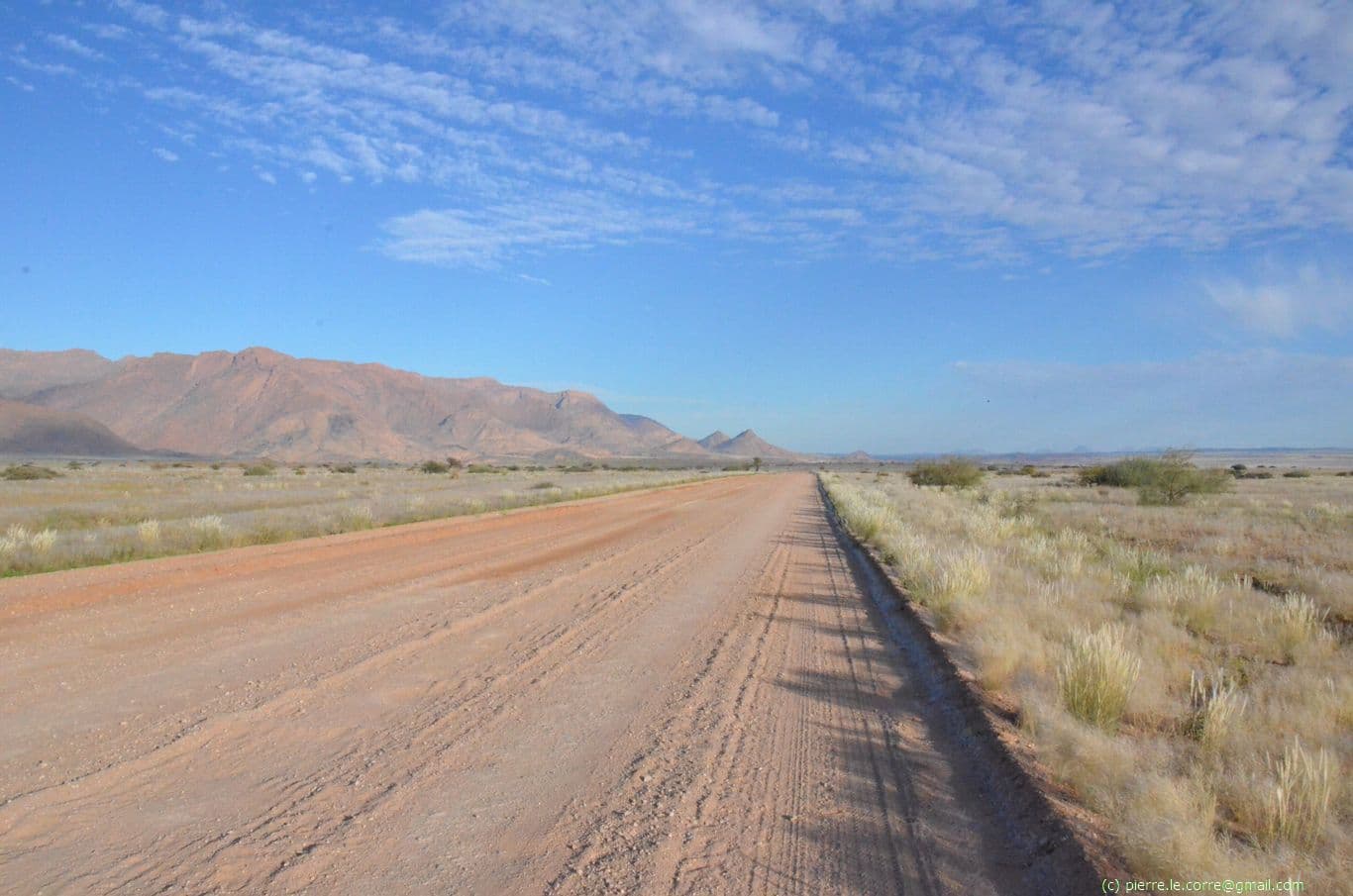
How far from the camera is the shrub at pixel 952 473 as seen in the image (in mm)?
54656

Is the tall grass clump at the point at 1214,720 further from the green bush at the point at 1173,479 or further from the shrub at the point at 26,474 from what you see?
the shrub at the point at 26,474

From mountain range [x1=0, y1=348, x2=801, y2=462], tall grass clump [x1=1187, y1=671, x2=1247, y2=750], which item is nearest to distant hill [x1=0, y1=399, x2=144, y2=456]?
mountain range [x1=0, y1=348, x2=801, y2=462]

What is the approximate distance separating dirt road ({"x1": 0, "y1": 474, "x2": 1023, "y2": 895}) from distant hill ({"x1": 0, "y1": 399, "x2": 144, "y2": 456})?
467ft

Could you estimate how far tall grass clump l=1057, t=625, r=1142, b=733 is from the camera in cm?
639

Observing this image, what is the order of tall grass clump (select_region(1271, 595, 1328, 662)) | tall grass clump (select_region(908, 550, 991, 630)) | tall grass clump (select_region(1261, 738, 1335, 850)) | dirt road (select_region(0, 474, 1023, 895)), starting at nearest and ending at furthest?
dirt road (select_region(0, 474, 1023, 895))
tall grass clump (select_region(1261, 738, 1335, 850))
tall grass clump (select_region(1271, 595, 1328, 662))
tall grass clump (select_region(908, 550, 991, 630))

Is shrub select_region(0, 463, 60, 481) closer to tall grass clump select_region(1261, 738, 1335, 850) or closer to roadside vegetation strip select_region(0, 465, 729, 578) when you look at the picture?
roadside vegetation strip select_region(0, 465, 729, 578)

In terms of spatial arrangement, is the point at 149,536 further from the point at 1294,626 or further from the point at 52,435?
the point at 52,435

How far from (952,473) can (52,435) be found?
139 m

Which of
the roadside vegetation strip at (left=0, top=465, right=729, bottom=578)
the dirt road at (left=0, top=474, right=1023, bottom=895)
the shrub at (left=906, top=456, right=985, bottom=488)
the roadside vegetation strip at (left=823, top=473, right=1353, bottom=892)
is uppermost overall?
the shrub at (left=906, top=456, right=985, bottom=488)

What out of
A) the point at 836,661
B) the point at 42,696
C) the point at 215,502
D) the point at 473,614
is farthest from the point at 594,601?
the point at 215,502

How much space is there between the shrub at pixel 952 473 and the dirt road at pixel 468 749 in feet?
151

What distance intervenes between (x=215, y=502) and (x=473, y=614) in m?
26.2

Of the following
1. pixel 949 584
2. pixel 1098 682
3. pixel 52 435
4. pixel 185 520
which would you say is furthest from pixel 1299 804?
pixel 52 435

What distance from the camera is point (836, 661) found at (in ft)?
28.9
